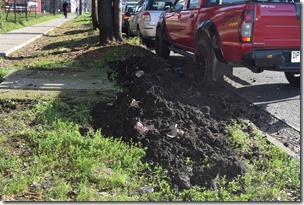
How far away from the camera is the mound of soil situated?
13.1 ft

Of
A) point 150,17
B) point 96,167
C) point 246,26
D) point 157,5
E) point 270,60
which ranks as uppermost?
point 157,5

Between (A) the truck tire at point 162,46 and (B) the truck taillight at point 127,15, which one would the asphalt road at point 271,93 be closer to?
(A) the truck tire at point 162,46

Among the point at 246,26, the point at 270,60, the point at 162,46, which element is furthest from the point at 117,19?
the point at 270,60

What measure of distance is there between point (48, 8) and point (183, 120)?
6196 cm

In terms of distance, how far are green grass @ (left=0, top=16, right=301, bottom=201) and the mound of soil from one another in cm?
10

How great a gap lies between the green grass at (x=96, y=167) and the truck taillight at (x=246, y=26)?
149 centimetres

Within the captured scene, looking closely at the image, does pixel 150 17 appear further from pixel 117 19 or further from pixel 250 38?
pixel 250 38

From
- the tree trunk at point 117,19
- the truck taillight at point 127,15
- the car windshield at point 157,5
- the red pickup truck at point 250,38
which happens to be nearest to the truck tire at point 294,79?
the red pickup truck at point 250,38

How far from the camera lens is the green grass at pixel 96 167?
A: 361 cm

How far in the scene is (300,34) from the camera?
6.39m

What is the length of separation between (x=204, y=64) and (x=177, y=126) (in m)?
2.91

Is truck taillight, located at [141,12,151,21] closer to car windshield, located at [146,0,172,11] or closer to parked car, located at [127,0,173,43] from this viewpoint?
parked car, located at [127,0,173,43]

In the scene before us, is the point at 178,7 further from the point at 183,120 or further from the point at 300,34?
the point at 183,120

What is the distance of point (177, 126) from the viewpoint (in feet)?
15.7
